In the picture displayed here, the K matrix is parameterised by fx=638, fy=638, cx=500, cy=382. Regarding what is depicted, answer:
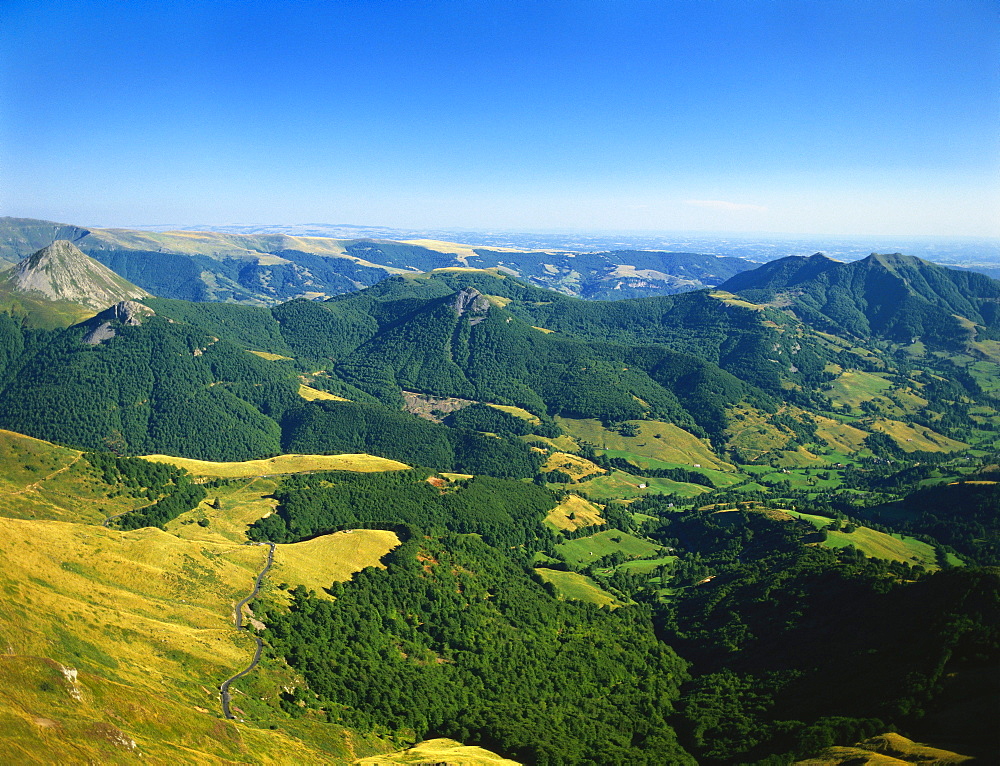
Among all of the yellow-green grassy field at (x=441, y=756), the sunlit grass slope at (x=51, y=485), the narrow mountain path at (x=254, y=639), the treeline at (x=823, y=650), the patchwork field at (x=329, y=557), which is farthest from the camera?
the sunlit grass slope at (x=51, y=485)

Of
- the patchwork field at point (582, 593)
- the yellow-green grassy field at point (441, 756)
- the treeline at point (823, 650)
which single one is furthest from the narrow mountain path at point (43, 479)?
the treeline at point (823, 650)

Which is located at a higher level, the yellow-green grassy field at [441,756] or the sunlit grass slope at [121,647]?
the sunlit grass slope at [121,647]

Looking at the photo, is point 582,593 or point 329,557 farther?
point 582,593

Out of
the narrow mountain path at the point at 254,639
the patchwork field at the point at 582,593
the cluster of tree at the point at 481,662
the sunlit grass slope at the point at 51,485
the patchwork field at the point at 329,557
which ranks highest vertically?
the sunlit grass slope at the point at 51,485

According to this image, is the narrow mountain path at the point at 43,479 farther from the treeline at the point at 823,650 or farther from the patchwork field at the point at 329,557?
the treeline at the point at 823,650

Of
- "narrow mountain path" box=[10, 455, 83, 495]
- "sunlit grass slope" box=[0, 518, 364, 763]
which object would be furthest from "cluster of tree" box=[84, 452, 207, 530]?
"sunlit grass slope" box=[0, 518, 364, 763]

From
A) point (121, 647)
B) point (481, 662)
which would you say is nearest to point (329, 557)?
point (481, 662)

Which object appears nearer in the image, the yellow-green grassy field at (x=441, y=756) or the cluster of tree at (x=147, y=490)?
the yellow-green grassy field at (x=441, y=756)

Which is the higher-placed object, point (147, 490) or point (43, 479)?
point (43, 479)

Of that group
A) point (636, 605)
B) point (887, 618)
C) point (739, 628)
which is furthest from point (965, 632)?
point (636, 605)

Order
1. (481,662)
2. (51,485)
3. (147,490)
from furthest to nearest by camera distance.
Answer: (147,490)
(51,485)
(481,662)

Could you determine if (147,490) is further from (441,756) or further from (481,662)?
(441,756)
